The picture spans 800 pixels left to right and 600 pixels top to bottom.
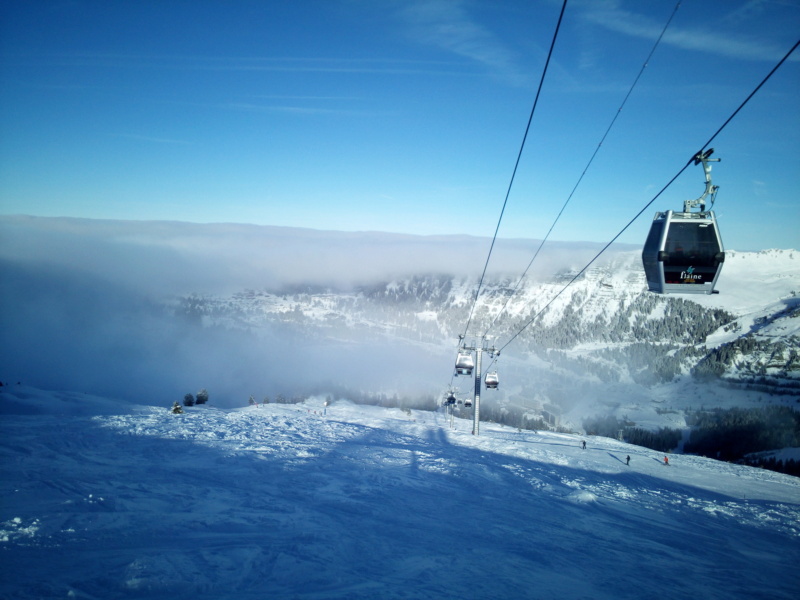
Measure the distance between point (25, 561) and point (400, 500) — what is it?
9199 mm

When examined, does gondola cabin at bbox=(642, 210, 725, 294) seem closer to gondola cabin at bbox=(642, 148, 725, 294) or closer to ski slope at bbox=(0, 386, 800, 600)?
gondola cabin at bbox=(642, 148, 725, 294)

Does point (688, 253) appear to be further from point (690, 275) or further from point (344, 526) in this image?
point (344, 526)

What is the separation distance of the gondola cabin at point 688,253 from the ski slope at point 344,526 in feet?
21.7

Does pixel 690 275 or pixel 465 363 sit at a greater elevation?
pixel 690 275

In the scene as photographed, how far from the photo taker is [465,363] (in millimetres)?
30906

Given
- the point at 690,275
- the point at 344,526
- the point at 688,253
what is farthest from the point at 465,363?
the point at 688,253

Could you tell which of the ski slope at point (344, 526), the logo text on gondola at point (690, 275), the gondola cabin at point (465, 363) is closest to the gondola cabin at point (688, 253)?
the logo text on gondola at point (690, 275)

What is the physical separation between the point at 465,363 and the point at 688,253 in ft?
74.7

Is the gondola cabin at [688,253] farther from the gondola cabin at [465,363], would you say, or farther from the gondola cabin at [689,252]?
the gondola cabin at [465,363]

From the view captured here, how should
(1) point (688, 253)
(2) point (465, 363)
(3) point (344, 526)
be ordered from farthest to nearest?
(2) point (465, 363) < (3) point (344, 526) < (1) point (688, 253)

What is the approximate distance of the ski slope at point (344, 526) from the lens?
8414 millimetres

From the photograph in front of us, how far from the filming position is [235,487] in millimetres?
13633

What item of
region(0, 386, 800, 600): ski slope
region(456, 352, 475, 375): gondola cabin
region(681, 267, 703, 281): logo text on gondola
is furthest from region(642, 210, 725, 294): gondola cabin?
region(456, 352, 475, 375): gondola cabin

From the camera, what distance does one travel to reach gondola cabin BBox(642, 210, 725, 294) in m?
8.81
